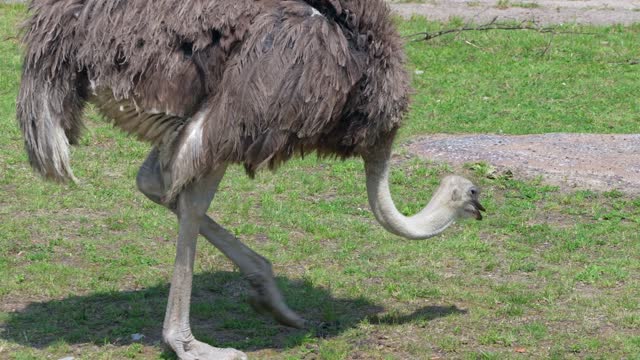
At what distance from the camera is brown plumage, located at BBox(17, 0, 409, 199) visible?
5441mm

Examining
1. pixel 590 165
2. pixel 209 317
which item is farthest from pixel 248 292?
pixel 590 165

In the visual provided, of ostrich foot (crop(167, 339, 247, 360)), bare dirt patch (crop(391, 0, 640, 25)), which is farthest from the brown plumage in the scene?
bare dirt patch (crop(391, 0, 640, 25))

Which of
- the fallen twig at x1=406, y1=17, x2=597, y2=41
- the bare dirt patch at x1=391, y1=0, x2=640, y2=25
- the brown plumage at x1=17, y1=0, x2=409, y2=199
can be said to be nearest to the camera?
the brown plumage at x1=17, y1=0, x2=409, y2=199

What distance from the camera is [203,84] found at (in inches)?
217

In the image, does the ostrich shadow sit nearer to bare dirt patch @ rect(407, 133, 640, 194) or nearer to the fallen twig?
bare dirt patch @ rect(407, 133, 640, 194)

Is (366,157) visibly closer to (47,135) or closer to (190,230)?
(190,230)

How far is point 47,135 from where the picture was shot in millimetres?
5598

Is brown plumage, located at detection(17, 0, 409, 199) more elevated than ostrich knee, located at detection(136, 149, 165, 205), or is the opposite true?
brown plumage, located at detection(17, 0, 409, 199)

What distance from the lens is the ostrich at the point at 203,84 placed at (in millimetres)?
5449

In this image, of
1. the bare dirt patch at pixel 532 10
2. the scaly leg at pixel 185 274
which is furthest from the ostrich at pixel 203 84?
the bare dirt patch at pixel 532 10

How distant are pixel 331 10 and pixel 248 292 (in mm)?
1653

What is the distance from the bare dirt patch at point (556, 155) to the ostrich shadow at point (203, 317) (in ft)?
8.29

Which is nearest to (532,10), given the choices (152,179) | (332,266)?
(332,266)

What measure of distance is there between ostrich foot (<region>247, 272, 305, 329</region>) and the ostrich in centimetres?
53
